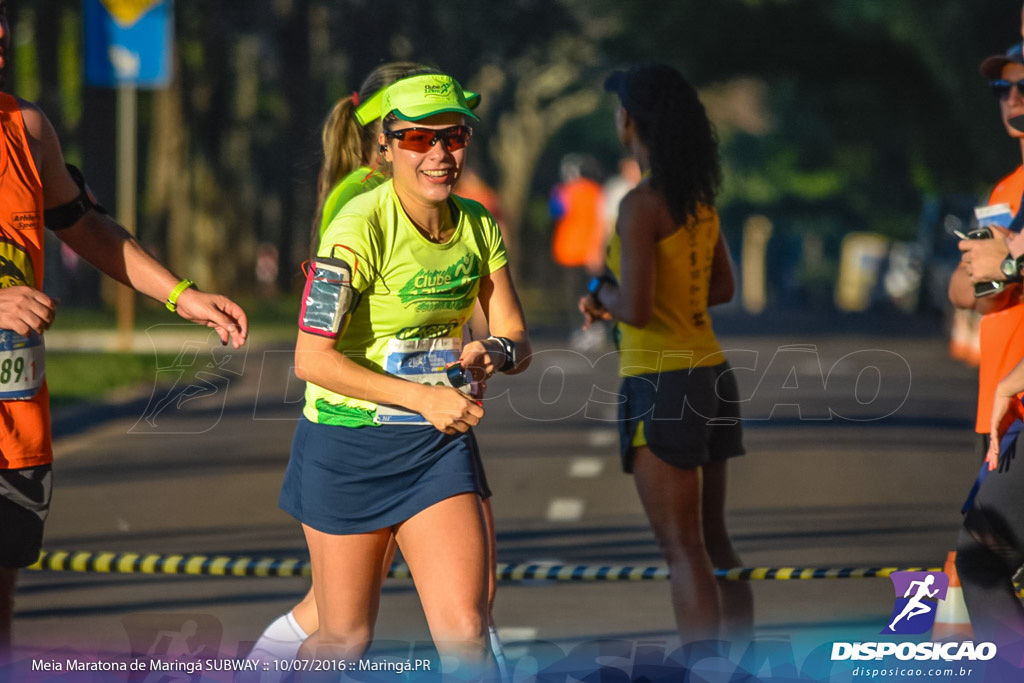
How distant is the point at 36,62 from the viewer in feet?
99.5

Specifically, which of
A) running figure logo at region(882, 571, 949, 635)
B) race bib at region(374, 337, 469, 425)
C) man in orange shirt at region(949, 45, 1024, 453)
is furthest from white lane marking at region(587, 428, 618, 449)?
race bib at region(374, 337, 469, 425)

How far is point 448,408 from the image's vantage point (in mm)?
4660

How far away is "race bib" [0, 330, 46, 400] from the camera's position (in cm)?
450

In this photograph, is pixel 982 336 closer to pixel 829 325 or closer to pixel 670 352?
pixel 670 352

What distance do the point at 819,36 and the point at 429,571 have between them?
36.2 m

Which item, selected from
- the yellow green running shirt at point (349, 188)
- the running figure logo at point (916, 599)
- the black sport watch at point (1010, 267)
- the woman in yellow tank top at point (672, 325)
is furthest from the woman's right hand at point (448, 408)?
the running figure logo at point (916, 599)

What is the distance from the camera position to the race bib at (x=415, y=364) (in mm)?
4805

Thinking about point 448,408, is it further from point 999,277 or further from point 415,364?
point 999,277

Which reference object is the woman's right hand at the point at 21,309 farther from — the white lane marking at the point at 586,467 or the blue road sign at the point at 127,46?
the blue road sign at the point at 127,46

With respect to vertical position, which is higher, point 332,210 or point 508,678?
point 332,210

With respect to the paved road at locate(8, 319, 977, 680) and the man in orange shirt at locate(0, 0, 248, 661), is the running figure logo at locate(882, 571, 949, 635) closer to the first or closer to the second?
the paved road at locate(8, 319, 977, 680)

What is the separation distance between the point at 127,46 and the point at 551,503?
1172cm

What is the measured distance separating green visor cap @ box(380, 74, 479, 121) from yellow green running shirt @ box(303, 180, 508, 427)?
217 mm

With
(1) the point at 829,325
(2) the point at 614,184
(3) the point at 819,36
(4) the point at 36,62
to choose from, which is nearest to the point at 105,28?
(2) the point at 614,184
